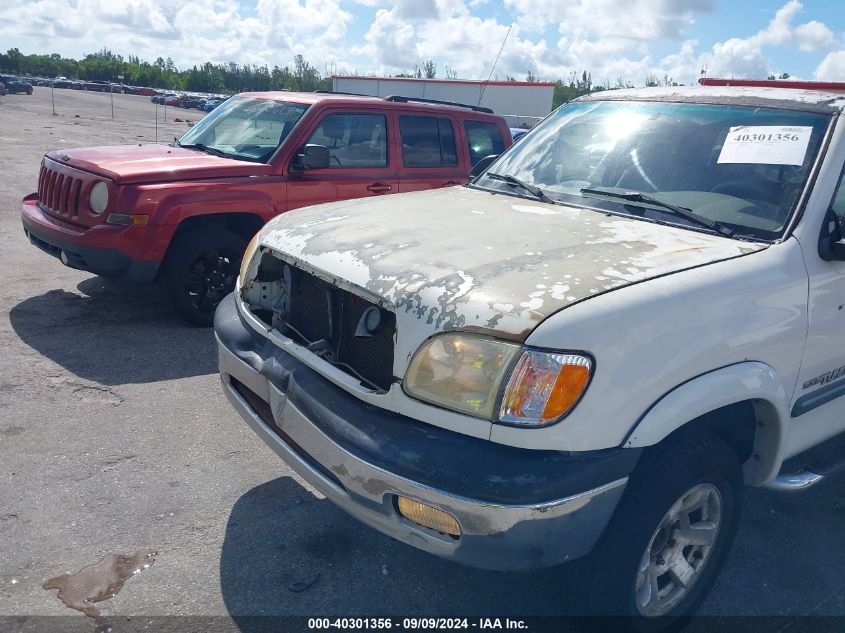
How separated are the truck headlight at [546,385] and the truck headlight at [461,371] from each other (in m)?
0.05

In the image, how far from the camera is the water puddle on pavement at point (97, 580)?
2.73 metres

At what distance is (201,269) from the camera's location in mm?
5711

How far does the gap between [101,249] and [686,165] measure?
4026 mm

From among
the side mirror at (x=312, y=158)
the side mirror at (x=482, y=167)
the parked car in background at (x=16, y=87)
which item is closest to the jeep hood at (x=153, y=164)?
the side mirror at (x=312, y=158)

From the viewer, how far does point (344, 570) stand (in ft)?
9.94

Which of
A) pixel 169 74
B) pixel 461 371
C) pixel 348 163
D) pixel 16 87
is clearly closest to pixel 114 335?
pixel 348 163

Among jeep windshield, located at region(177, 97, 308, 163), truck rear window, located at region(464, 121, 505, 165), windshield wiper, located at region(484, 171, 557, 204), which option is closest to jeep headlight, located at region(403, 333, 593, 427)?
windshield wiper, located at region(484, 171, 557, 204)

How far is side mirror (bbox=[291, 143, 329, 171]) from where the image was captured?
5.72m

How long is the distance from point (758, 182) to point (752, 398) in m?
1.02

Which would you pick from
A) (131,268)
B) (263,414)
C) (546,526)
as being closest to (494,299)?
(546,526)

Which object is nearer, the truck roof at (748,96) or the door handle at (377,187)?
the truck roof at (748,96)

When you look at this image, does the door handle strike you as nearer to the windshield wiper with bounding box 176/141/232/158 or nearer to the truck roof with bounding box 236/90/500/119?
the truck roof with bounding box 236/90/500/119

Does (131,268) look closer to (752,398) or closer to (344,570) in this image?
(344,570)

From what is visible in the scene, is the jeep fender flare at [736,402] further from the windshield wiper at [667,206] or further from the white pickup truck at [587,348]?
the windshield wiper at [667,206]
